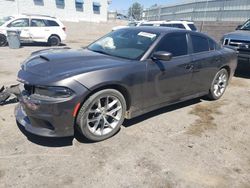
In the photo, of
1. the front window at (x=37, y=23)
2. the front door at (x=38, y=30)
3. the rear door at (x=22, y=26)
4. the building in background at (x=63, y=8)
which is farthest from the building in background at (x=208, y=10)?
the rear door at (x=22, y=26)

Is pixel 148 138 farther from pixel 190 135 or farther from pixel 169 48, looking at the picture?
pixel 169 48

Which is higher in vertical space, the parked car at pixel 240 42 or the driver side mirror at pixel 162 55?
the driver side mirror at pixel 162 55

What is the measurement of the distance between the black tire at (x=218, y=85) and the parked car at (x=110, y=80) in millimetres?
413

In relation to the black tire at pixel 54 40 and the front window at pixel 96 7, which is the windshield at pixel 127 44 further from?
the front window at pixel 96 7

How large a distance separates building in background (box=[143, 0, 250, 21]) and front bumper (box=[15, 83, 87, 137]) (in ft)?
56.3

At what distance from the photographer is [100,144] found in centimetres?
347

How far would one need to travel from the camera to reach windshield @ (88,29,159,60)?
3906mm

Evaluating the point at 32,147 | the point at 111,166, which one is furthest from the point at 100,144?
the point at 32,147

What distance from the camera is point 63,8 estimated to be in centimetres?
3011

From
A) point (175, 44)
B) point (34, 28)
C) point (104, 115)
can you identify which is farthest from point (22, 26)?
point (104, 115)

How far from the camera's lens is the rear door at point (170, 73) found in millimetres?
3859

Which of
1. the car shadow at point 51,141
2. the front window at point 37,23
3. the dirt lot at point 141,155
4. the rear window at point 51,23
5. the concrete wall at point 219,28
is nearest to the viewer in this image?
the dirt lot at point 141,155

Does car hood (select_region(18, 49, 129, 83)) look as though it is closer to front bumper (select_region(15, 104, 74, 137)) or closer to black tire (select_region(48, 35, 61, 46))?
front bumper (select_region(15, 104, 74, 137))

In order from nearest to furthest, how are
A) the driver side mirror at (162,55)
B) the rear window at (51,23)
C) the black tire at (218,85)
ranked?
the driver side mirror at (162,55)
the black tire at (218,85)
the rear window at (51,23)
